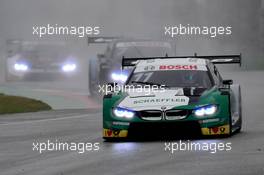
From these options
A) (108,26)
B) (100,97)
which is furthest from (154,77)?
(108,26)

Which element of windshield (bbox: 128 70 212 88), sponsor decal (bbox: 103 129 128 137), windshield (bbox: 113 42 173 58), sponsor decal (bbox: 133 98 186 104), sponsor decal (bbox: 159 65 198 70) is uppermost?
windshield (bbox: 113 42 173 58)

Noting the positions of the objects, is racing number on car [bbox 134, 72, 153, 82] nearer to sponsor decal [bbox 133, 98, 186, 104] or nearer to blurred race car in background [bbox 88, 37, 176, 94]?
sponsor decal [bbox 133, 98, 186, 104]

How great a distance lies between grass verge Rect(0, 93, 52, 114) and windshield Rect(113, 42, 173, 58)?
2817mm

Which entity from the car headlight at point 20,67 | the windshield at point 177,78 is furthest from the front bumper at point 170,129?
the car headlight at point 20,67

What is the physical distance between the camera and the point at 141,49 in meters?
25.7

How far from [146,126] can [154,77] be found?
160cm

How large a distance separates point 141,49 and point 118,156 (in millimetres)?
13988

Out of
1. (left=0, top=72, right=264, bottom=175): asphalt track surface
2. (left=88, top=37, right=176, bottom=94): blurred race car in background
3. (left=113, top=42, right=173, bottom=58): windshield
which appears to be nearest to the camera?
(left=0, top=72, right=264, bottom=175): asphalt track surface

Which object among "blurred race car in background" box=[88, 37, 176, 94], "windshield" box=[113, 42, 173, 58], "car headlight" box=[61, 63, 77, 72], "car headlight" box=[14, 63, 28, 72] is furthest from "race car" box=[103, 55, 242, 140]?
"car headlight" box=[14, 63, 28, 72]

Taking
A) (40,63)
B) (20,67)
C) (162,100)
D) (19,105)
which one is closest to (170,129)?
(162,100)

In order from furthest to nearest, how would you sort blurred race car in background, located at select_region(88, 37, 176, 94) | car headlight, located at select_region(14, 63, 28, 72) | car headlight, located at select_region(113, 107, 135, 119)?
car headlight, located at select_region(14, 63, 28, 72) → blurred race car in background, located at select_region(88, 37, 176, 94) → car headlight, located at select_region(113, 107, 135, 119)

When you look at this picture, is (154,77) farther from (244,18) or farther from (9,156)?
(244,18)

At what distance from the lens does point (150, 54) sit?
2561cm

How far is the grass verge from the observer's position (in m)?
22.1
